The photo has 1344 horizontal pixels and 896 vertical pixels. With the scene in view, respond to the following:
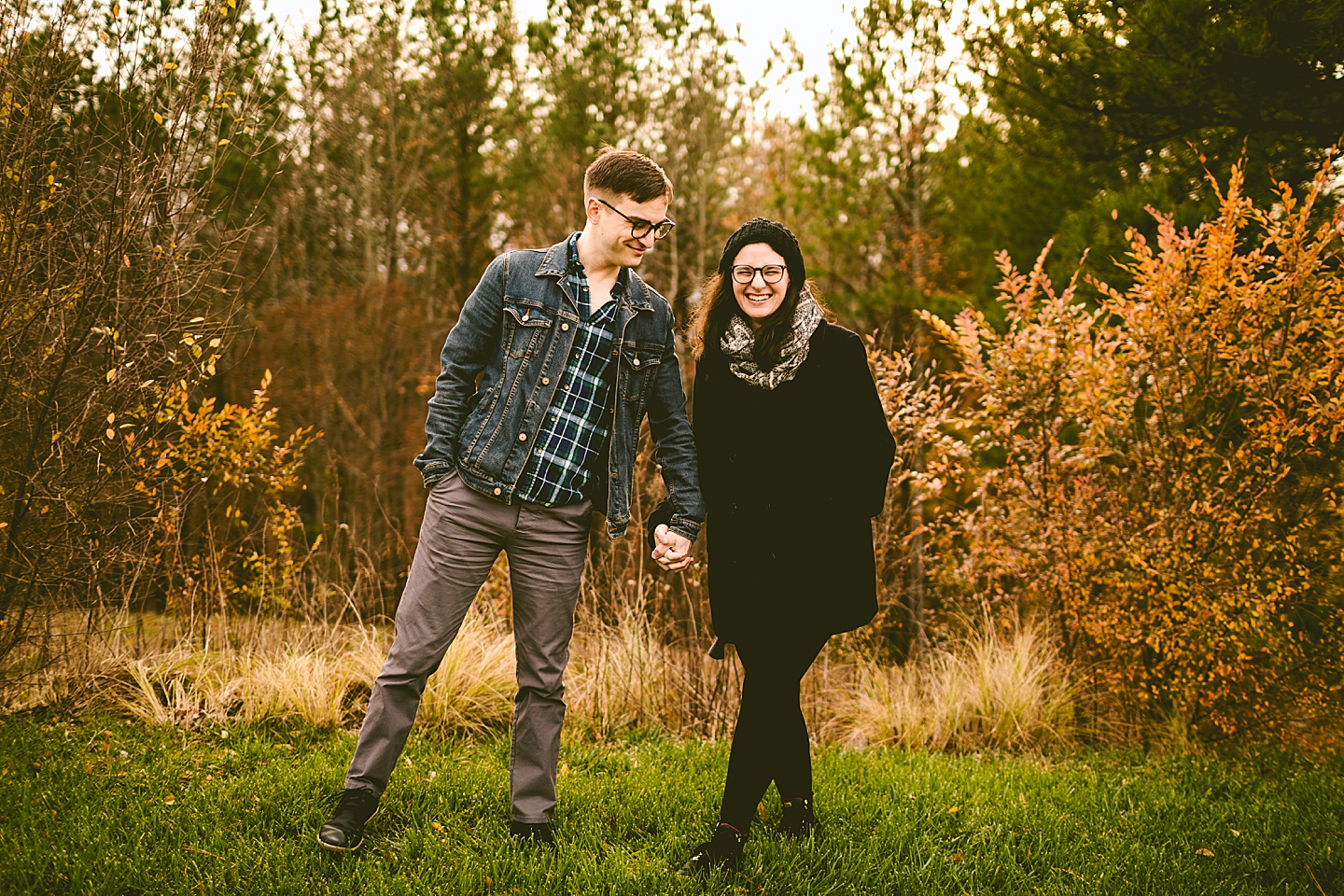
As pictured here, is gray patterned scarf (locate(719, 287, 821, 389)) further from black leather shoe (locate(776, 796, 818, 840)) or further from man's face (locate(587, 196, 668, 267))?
black leather shoe (locate(776, 796, 818, 840))

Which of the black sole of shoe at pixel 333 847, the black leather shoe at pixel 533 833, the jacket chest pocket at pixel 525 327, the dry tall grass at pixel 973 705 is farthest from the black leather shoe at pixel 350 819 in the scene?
the dry tall grass at pixel 973 705

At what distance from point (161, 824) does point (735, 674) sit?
283 cm

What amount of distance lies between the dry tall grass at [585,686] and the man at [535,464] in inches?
62.5

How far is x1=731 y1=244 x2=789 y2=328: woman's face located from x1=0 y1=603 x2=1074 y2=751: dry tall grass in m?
2.41

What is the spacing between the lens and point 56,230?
4094 mm

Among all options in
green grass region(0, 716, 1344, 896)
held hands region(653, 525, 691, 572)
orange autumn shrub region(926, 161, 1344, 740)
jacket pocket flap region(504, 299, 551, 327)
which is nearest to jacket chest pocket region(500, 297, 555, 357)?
jacket pocket flap region(504, 299, 551, 327)

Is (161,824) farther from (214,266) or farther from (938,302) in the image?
(938,302)

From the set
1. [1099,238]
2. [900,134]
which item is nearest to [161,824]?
[1099,238]

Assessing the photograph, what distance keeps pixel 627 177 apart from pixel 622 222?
0.15 m

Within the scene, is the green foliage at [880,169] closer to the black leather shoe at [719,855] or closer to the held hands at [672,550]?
the held hands at [672,550]

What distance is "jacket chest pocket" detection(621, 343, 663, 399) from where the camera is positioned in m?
3.14

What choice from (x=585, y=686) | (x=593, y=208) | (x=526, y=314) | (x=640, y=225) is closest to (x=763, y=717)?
(x=526, y=314)

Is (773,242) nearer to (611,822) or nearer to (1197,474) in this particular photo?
(611,822)

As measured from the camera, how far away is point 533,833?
304 cm
